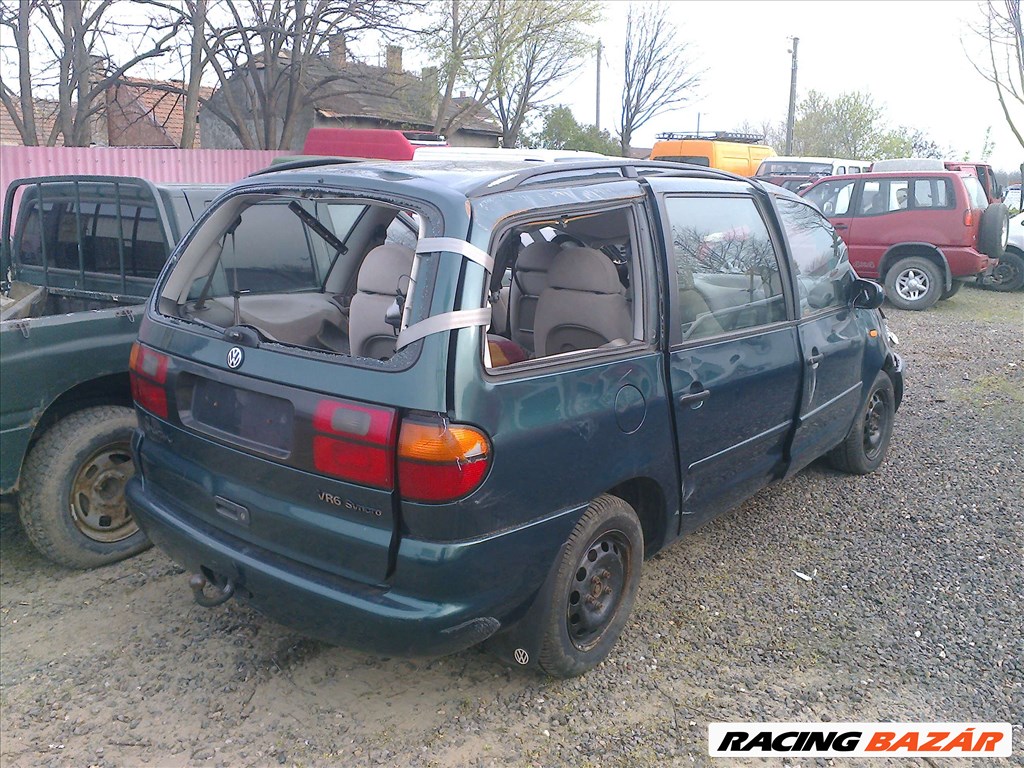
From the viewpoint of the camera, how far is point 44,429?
12.8 ft

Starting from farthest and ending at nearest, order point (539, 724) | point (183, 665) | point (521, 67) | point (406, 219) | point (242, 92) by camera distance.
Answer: point (521, 67), point (242, 92), point (406, 219), point (183, 665), point (539, 724)

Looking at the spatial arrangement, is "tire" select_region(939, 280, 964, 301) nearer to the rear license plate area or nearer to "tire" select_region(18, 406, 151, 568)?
"tire" select_region(18, 406, 151, 568)

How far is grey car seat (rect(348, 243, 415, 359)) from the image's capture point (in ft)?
10.9

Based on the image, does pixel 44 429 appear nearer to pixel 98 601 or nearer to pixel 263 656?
pixel 98 601

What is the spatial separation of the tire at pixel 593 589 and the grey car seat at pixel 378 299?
1.05m

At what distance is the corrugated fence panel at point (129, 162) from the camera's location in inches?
469

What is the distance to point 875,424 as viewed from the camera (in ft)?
17.2

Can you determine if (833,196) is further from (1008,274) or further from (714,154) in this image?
(714,154)

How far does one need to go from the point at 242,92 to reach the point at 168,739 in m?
25.3

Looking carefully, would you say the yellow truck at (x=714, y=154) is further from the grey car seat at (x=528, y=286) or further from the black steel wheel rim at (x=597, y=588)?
the black steel wheel rim at (x=597, y=588)

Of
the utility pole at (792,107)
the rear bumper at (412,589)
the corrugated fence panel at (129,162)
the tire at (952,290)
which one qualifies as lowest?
the rear bumper at (412,589)

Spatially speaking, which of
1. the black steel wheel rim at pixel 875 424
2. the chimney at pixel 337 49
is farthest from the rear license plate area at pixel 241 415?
the chimney at pixel 337 49

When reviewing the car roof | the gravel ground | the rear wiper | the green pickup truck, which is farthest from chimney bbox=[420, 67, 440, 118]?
the car roof

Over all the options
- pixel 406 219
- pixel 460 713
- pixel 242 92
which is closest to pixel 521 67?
pixel 242 92
